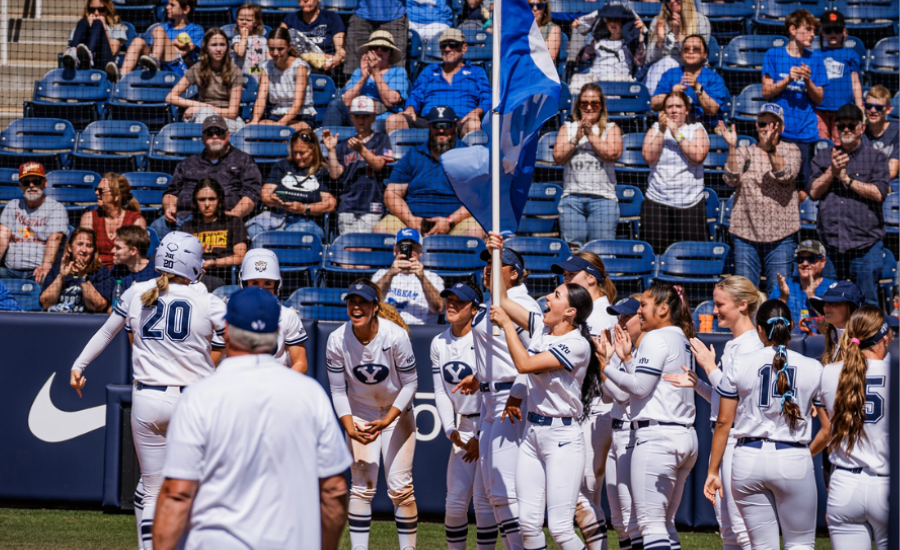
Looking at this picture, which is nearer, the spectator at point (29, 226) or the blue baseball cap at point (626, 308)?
the blue baseball cap at point (626, 308)

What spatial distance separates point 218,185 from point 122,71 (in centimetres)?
319

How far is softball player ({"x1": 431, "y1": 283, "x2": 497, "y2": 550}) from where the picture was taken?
19.4 feet

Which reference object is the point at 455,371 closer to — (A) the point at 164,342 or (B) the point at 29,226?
(A) the point at 164,342

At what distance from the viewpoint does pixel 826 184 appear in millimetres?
9500

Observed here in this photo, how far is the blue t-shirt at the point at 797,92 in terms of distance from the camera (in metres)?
Result: 10.1

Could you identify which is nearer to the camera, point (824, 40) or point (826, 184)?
point (826, 184)

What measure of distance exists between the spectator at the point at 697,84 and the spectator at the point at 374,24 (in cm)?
290

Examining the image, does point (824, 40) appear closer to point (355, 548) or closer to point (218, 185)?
point (218, 185)

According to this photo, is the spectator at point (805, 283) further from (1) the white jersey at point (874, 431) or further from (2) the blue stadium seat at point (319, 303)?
(1) the white jersey at point (874, 431)

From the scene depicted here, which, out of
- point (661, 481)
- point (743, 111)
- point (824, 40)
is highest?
point (824, 40)

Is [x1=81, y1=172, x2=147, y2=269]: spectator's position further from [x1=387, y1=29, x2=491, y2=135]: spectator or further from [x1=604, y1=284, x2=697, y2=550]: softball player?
[x1=604, y1=284, x2=697, y2=550]: softball player

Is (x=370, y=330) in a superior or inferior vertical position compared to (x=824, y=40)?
inferior

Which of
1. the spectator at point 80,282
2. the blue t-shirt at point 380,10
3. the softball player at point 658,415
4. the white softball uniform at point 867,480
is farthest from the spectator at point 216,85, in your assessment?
the white softball uniform at point 867,480

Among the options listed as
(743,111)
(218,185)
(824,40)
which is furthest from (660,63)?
(218,185)
